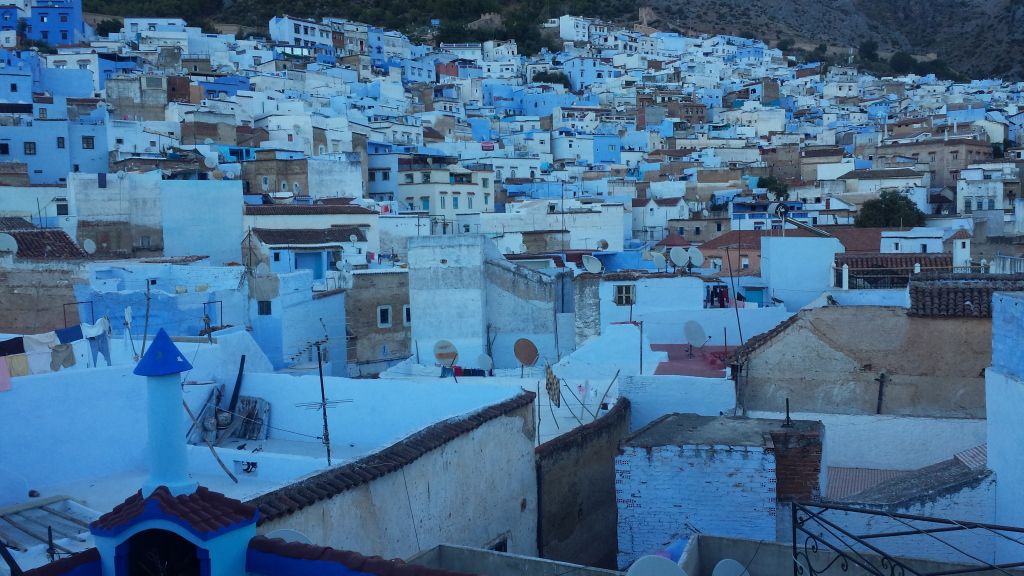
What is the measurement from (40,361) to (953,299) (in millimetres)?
11379

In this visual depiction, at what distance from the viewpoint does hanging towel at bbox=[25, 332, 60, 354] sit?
1143 cm

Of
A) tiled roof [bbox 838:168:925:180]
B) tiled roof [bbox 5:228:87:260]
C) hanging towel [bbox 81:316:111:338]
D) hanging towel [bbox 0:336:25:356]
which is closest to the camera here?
hanging towel [bbox 0:336:25:356]

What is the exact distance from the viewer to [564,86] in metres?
78.2

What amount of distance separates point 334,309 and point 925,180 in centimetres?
3345

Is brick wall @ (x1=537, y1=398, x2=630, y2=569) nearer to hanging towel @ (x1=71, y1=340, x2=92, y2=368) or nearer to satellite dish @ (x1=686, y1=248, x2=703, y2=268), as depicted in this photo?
satellite dish @ (x1=686, y1=248, x2=703, y2=268)

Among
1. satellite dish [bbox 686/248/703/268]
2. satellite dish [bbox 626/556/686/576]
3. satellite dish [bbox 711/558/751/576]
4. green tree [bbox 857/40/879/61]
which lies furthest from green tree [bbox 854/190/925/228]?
green tree [bbox 857/40/879/61]

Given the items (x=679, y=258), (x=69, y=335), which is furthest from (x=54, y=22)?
(x=679, y=258)

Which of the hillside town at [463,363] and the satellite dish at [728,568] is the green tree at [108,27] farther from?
the satellite dish at [728,568]

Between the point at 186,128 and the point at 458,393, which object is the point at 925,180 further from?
the point at 458,393

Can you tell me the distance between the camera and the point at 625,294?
1614 cm

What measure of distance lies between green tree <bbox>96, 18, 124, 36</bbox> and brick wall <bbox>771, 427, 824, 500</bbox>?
223ft

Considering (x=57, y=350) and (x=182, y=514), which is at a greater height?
(x=182, y=514)

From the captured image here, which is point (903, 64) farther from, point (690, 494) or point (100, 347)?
point (690, 494)

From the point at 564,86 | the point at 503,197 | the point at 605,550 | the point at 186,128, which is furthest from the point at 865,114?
the point at 605,550
